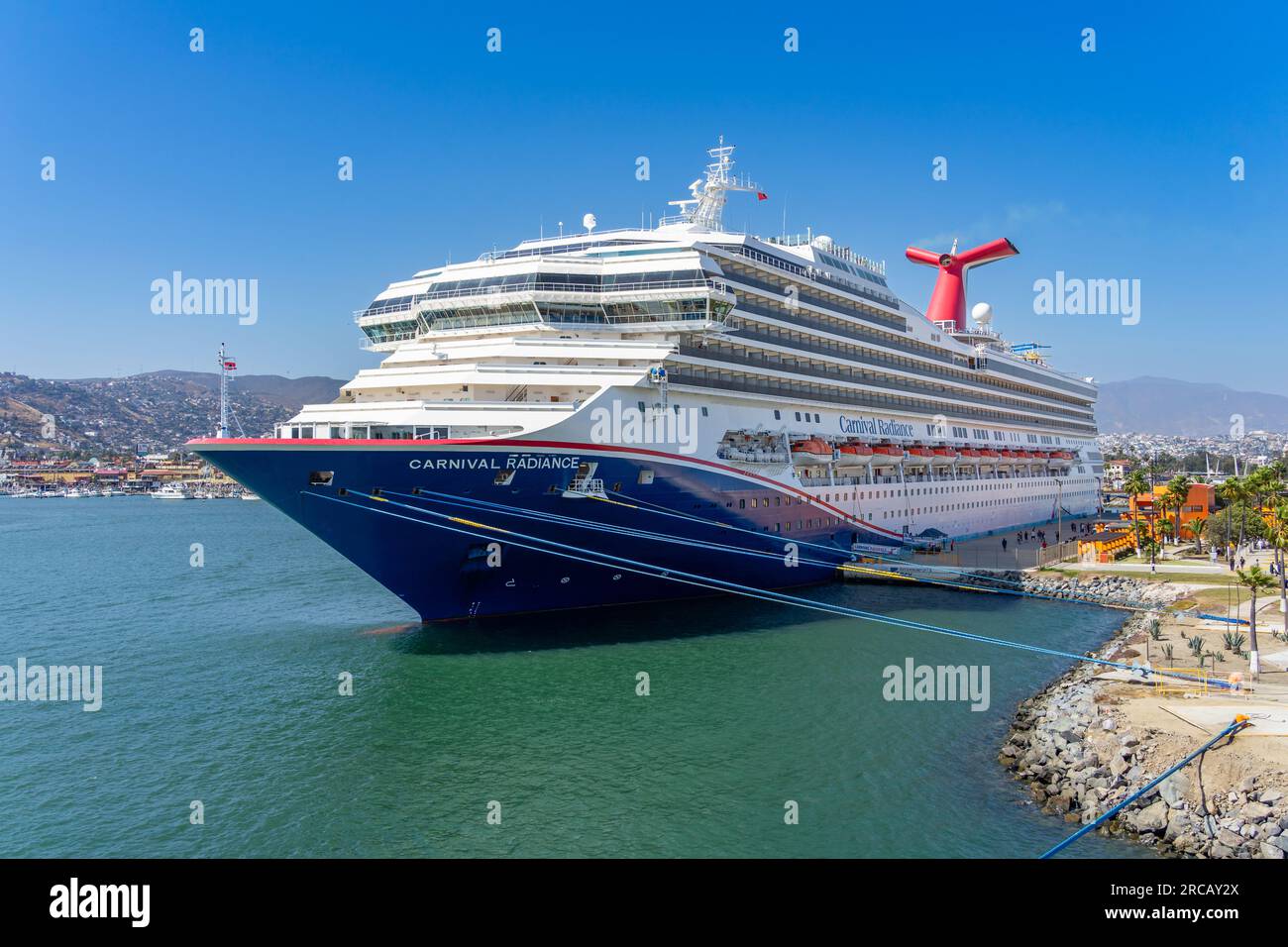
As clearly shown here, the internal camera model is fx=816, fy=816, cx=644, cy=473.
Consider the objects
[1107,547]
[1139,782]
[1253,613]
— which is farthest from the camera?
[1107,547]

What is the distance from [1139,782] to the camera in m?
14.7

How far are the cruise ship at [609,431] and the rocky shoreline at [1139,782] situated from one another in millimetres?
12149

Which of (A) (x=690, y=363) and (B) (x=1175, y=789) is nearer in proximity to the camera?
(B) (x=1175, y=789)

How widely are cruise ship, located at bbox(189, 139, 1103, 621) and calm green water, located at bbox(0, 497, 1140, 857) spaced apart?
2573 millimetres

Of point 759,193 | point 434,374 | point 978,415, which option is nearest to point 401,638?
point 434,374

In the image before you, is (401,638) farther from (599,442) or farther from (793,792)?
(793,792)

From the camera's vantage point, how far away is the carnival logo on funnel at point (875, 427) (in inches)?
1428

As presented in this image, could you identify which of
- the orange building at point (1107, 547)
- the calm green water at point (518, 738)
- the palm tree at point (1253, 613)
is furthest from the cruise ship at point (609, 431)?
the palm tree at point (1253, 613)

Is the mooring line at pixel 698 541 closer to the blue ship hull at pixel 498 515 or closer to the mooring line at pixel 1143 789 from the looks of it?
the blue ship hull at pixel 498 515

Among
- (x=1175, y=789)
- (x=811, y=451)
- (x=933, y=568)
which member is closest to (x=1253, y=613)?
(x=1175, y=789)

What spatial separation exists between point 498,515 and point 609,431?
4144 millimetres

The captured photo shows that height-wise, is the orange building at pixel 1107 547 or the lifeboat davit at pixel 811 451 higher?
the lifeboat davit at pixel 811 451

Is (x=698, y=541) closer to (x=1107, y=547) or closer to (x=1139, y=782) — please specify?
(x=1139, y=782)
